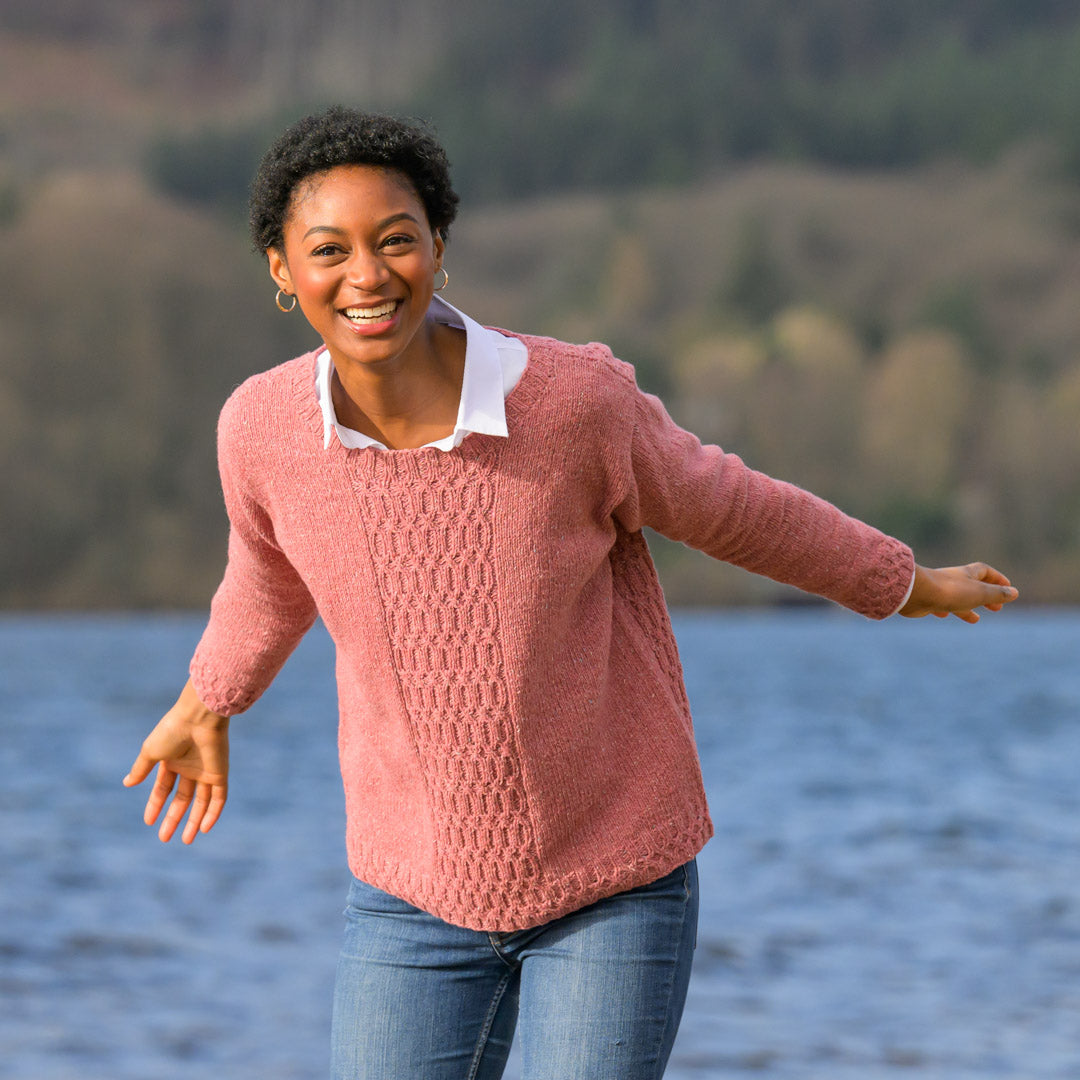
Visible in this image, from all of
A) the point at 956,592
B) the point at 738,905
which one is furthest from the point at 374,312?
the point at 738,905

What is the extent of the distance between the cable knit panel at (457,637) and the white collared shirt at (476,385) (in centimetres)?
3

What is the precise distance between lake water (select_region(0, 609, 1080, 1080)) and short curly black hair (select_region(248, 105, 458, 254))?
4954 millimetres

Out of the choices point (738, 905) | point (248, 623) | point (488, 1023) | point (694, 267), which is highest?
point (694, 267)

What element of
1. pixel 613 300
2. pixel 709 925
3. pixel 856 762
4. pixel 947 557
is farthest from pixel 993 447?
pixel 709 925

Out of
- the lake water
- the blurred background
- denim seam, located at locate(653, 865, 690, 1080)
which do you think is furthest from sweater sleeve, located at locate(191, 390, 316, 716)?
the blurred background

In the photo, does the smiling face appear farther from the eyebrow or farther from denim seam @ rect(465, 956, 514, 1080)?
denim seam @ rect(465, 956, 514, 1080)

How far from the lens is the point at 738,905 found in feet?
38.2

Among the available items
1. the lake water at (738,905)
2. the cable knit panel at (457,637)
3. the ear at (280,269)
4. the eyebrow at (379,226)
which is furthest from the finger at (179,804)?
the lake water at (738,905)

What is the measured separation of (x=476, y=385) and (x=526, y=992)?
80cm

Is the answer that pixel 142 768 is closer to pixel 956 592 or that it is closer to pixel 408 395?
pixel 408 395

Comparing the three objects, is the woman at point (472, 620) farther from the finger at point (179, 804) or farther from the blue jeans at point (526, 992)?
the finger at point (179, 804)

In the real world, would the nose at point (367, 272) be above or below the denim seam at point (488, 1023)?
above

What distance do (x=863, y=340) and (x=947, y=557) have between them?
13715 mm

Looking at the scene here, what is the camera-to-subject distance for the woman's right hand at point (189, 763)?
8.71ft
